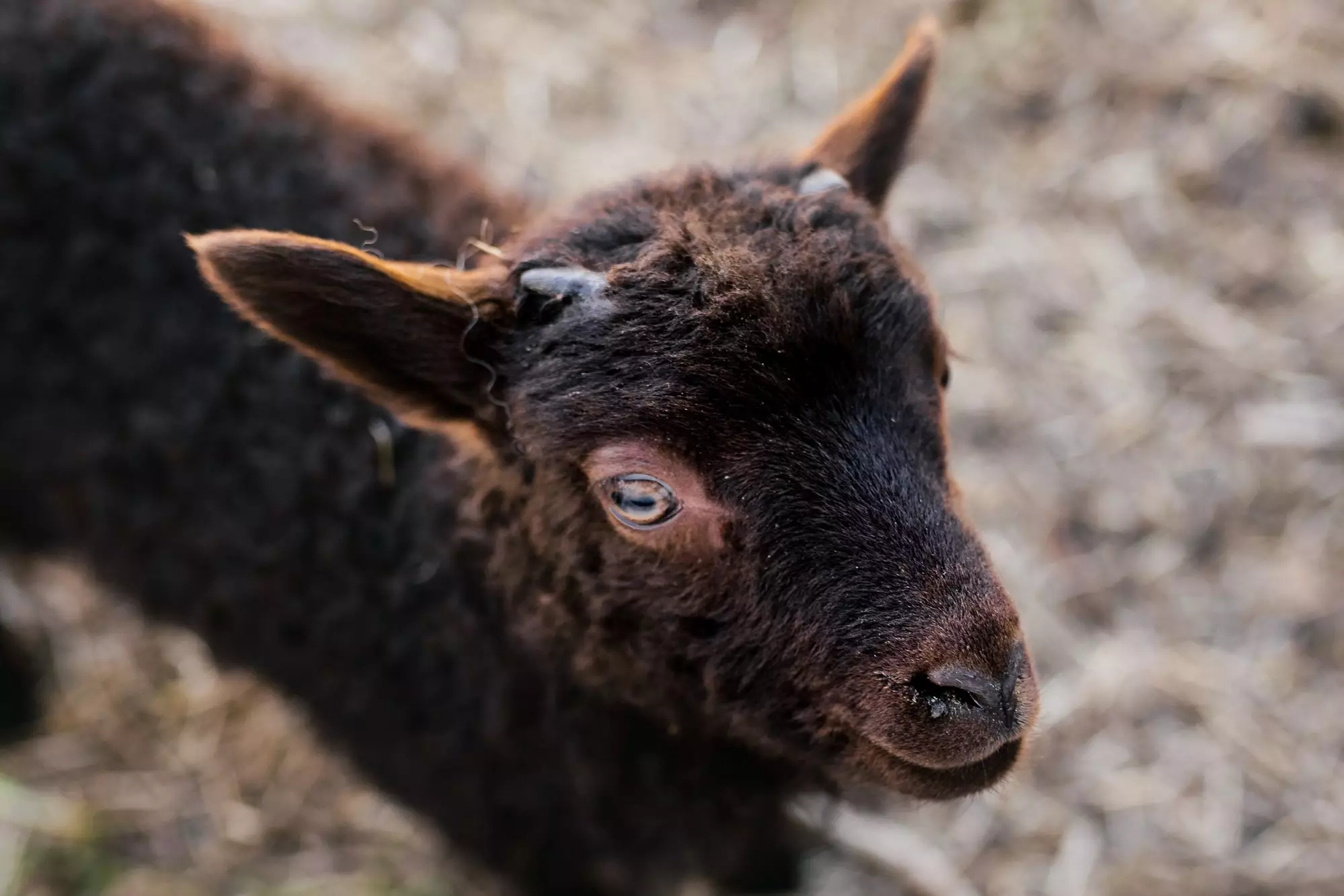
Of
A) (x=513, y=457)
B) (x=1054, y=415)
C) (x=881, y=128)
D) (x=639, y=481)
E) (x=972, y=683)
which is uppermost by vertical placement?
(x=881, y=128)

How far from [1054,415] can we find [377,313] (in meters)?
3.94

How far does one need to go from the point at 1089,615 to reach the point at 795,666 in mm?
2949

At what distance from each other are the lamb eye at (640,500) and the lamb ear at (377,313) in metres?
0.47

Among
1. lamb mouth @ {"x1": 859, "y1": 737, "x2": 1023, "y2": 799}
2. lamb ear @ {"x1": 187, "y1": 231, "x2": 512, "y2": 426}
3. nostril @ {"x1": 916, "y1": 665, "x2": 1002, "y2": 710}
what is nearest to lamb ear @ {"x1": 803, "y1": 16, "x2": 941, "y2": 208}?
lamb ear @ {"x1": 187, "y1": 231, "x2": 512, "y2": 426}

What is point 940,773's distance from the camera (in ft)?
7.86

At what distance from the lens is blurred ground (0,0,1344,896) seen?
437 centimetres

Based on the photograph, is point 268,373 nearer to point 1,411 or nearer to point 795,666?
point 1,411

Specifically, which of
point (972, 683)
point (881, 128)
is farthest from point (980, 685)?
point (881, 128)

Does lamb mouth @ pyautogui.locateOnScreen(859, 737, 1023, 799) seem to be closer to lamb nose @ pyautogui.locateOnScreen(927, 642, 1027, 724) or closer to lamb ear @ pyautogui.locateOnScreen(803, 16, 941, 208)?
lamb nose @ pyautogui.locateOnScreen(927, 642, 1027, 724)

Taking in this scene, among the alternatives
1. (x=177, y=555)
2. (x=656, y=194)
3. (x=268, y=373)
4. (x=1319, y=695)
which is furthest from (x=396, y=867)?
(x=1319, y=695)

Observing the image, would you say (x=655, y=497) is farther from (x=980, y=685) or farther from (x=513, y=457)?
(x=980, y=685)

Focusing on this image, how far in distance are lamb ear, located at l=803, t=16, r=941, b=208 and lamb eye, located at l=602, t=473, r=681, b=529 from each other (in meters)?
1.15

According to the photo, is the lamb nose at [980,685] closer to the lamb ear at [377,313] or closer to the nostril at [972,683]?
the nostril at [972,683]

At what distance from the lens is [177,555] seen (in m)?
3.55
